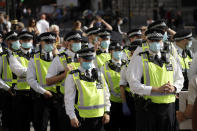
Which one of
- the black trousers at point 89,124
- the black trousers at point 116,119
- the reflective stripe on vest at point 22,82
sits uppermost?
the reflective stripe on vest at point 22,82

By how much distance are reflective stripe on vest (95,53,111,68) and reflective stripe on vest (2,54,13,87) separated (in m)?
1.72

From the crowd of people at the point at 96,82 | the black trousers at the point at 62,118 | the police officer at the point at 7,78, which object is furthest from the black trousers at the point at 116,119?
the police officer at the point at 7,78

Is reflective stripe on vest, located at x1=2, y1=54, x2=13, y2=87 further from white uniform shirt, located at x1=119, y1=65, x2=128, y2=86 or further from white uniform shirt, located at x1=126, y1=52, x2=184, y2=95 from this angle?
white uniform shirt, located at x1=126, y1=52, x2=184, y2=95

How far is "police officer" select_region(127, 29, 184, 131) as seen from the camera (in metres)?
6.95

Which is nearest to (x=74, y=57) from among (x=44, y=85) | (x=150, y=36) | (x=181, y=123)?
(x=44, y=85)

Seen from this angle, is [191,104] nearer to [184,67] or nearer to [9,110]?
[184,67]

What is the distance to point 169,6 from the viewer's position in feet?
148

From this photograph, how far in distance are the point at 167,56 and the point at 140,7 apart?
41.7 m

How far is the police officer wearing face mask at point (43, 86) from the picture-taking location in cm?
844

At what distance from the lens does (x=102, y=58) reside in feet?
30.5

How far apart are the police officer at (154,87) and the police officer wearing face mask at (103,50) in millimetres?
2162

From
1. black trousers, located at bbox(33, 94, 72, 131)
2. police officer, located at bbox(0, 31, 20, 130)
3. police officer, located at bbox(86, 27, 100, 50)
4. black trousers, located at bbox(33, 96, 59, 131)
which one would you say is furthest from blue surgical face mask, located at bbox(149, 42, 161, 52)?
police officer, located at bbox(0, 31, 20, 130)

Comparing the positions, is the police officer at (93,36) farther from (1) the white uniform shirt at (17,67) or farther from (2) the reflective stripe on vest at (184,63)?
(2) the reflective stripe on vest at (184,63)

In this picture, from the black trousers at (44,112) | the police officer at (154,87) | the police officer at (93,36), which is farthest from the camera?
the police officer at (93,36)
